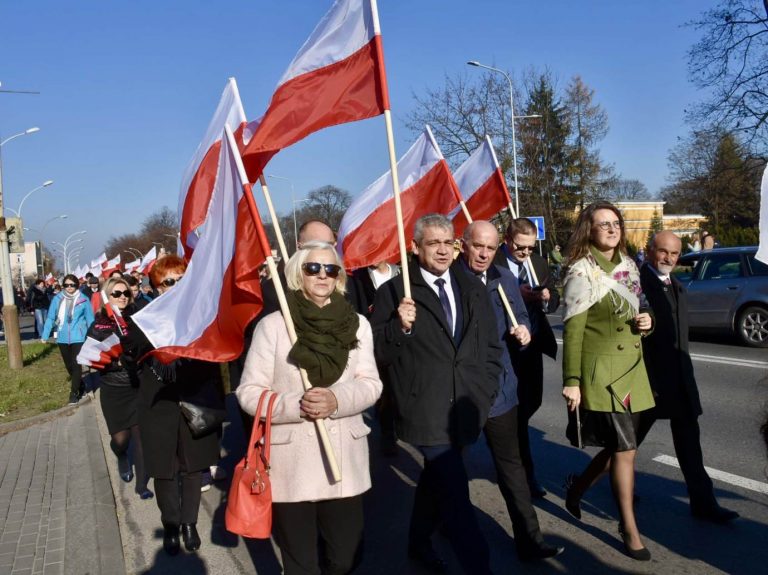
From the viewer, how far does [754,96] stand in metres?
23.3

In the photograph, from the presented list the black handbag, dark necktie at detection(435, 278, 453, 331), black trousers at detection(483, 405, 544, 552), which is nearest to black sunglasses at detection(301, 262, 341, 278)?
dark necktie at detection(435, 278, 453, 331)

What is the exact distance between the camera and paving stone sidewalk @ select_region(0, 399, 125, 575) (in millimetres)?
4547

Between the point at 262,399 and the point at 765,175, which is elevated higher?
the point at 765,175

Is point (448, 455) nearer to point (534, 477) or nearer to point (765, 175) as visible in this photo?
point (534, 477)

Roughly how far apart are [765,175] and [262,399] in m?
2.06

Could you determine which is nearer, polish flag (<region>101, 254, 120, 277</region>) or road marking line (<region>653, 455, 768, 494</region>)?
road marking line (<region>653, 455, 768, 494</region>)

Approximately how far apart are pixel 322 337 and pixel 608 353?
1722 mm

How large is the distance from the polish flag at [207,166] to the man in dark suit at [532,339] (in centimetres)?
199

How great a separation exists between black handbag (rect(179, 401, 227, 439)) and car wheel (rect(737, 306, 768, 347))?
1028 cm

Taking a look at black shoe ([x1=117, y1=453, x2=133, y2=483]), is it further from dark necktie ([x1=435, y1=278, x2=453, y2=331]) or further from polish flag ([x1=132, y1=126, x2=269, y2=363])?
dark necktie ([x1=435, y1=278, x2=453, y2=331])

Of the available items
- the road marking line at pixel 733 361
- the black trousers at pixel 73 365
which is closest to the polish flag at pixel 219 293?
the black trousers at pixel 73 365

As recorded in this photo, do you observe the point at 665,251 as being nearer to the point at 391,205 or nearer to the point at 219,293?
the point at 391,205

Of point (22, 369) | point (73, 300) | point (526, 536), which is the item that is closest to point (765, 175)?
point (526, 536)

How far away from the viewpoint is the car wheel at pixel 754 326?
38.8 ft
